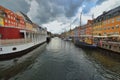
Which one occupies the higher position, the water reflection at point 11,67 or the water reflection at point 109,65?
the water reflection at point 11,67

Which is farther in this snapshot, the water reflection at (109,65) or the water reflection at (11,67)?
the water reflection at (109,65)

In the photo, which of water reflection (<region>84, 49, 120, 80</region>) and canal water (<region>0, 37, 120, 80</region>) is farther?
water reflection (<region>84, 49, 120, 80</region>)

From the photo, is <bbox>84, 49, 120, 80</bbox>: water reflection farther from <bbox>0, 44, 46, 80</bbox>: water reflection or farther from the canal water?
<bbox>0, 44, 46, 80</bbox>: water reflection

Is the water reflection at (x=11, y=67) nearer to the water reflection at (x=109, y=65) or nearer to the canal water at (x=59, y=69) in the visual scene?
the canal water at (x=59, y=69)

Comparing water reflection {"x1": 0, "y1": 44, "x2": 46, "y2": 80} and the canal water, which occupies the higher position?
water reflection {"x1": 0, "y1": 44, "x2": 46, "y2": 80}

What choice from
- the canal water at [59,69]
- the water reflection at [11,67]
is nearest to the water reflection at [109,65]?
the canal water at [59,69]

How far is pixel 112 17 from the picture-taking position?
41.1 m

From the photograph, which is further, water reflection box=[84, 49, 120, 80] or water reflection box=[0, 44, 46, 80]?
water reflection box=[84, 49, 120, 80]

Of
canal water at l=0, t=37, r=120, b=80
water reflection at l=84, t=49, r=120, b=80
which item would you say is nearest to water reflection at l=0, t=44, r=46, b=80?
canal water at l=0, t=37, r=120, b=80

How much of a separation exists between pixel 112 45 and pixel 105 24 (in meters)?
25.0

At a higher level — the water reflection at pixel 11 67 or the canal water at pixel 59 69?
the water reflection at pixel 11 67

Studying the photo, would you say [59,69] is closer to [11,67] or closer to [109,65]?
[11,67]

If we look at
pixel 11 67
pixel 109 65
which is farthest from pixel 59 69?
pixel 109 65

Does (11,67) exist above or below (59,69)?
above
